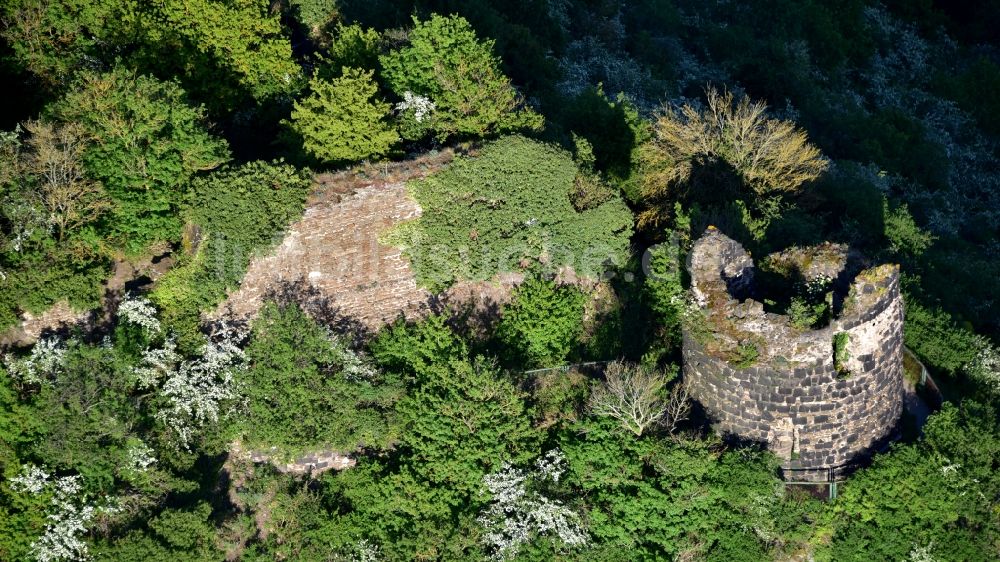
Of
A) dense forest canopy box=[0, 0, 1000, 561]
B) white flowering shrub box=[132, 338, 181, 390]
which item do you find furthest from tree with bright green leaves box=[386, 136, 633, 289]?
white flowering shrub box=[132, 338, 181, 390]

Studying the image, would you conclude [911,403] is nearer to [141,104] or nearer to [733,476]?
[733,476]

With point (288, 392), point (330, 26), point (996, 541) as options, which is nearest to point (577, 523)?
point (288, 392)

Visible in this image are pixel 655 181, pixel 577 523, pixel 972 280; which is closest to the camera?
pixel 577 523

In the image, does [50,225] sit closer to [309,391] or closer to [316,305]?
[316,305]

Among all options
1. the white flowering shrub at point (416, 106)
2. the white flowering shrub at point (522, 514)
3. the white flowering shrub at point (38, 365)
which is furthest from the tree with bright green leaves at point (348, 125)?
the white flowering shrub at point (522, 514)

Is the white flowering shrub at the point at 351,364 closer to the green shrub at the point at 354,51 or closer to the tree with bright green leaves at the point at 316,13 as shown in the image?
the green shrub at the point at 354,51
